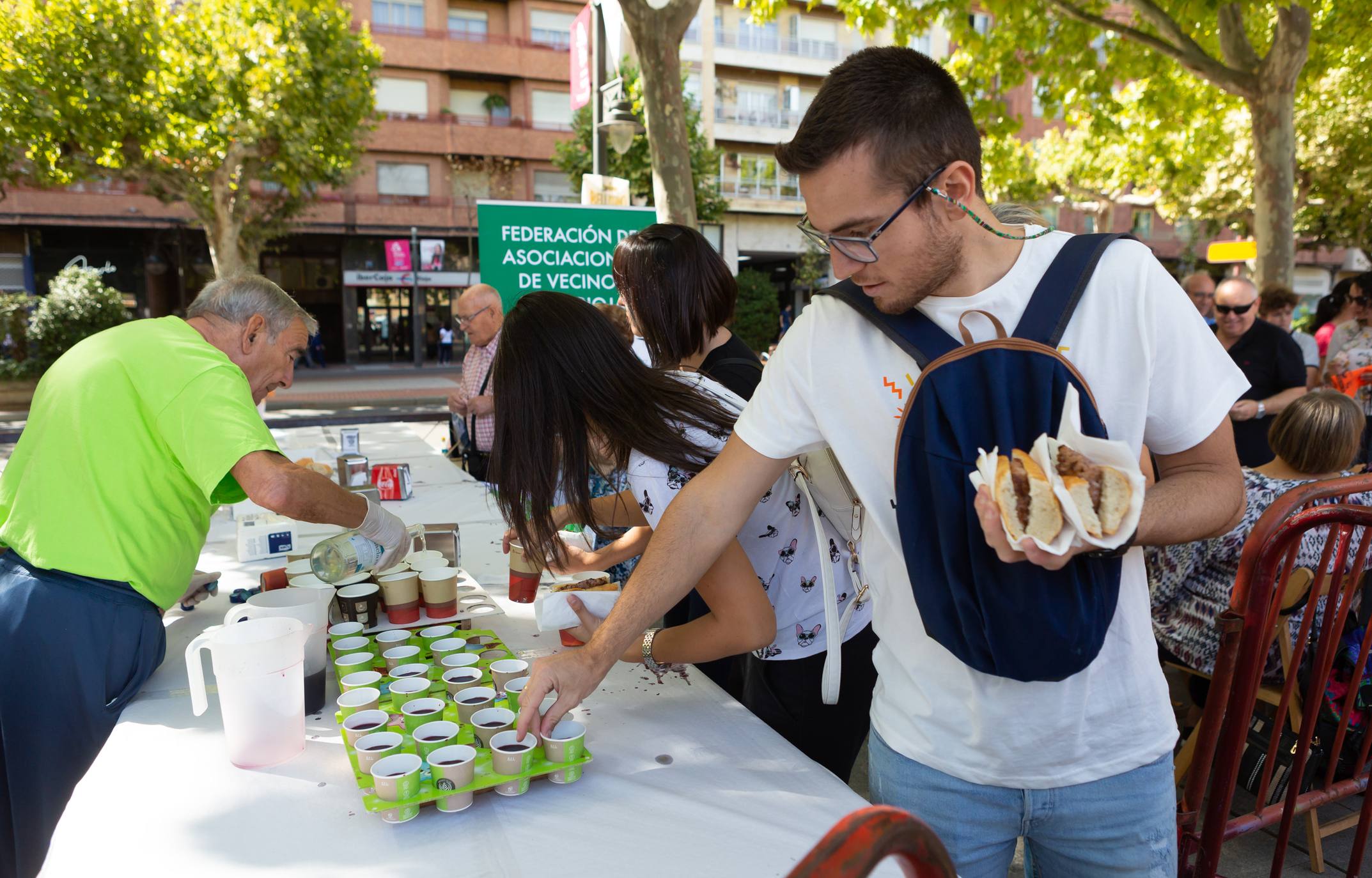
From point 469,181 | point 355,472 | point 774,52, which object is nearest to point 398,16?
point 469,181

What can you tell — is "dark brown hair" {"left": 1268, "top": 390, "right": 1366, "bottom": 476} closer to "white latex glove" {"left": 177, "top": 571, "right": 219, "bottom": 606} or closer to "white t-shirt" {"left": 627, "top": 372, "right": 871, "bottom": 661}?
"white t-shirt" {"left": 627, "top": 372, "right": 871, "bottom": 661}

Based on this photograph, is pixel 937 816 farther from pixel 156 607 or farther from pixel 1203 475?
pixel 156 607

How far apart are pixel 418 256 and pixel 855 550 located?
86.5ft

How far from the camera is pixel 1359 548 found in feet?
5.05

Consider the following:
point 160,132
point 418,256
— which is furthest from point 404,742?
point 418,256

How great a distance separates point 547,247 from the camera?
517 cm

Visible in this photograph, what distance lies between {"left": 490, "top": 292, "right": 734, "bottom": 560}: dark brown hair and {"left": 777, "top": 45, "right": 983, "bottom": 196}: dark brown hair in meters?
0.62

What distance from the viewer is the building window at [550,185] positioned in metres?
26.4

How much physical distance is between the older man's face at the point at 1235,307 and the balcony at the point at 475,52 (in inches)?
966

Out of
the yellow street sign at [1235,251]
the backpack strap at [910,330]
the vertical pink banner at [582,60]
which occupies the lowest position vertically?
the backpack strap at [910,330]

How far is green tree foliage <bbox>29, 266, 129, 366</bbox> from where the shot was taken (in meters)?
11.6

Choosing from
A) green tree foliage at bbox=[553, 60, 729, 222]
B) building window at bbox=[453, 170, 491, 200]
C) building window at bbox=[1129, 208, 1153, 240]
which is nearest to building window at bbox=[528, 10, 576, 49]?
building window at bbox=[453, 170, 491, 200]

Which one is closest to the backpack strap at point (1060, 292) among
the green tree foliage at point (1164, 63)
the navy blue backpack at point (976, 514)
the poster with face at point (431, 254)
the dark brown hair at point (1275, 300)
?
the navy blue backpack at point (976, 514)

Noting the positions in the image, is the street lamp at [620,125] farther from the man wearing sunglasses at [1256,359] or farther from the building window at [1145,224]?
the building window at [1145,224]
